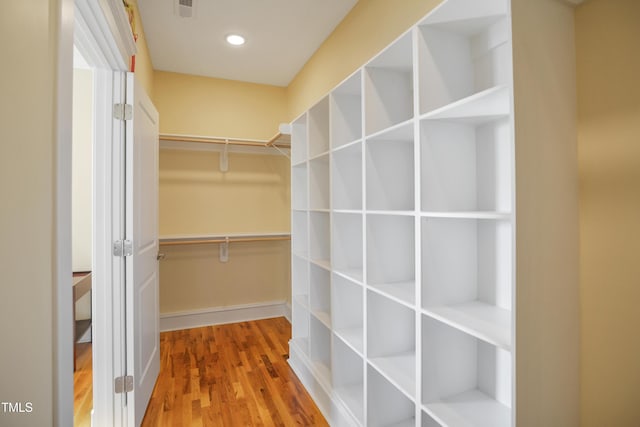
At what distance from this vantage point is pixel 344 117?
192 cm

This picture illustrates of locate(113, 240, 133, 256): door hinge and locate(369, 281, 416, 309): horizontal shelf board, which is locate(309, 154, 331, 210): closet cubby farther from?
locate(113, 240, 133, 256): door hinge

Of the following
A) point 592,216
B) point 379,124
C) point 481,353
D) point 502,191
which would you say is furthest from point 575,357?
point 379,124

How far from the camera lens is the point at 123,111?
1765 millimetres

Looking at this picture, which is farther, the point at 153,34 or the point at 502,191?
the point at 153,34

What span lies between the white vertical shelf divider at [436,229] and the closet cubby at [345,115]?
0.01 metres

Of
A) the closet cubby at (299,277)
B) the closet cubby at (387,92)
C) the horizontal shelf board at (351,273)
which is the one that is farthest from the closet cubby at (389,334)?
the closet cubby at (299,277)

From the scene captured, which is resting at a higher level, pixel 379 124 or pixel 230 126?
pixel 230 126

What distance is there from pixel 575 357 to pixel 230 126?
3.41m

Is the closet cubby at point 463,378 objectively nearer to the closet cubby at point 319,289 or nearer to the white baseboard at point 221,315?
the closet cubby at point 319,289

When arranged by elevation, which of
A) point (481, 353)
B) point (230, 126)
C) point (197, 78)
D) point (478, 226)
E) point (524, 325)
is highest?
point (197, 78)

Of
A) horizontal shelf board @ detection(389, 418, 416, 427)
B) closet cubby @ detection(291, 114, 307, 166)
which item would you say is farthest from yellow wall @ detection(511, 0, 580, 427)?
closet cubby @ detection(291, 114, 307, 166)

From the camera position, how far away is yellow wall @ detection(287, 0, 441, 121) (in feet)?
5.84

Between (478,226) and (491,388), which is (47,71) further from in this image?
(491,388)

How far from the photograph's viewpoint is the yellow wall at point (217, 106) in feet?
10.9
